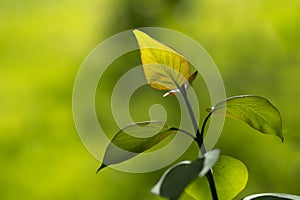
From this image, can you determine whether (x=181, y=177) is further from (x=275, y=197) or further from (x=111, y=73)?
(x=111, y=73)

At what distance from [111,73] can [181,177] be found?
1475 mm

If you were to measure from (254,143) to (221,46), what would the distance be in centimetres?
34

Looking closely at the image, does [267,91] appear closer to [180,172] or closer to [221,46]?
[221,46]

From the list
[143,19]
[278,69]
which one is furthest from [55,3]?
[278,69]

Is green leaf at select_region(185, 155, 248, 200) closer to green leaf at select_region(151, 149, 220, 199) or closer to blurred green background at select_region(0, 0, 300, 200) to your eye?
green leaf at select_region(151, 149, 220, 199)

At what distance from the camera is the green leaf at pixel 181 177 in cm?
24

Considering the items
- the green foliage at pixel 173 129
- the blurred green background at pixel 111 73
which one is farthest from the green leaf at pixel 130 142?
the blurred green background at pixel 111 73

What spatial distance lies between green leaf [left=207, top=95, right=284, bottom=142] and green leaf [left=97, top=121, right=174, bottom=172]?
0.04m

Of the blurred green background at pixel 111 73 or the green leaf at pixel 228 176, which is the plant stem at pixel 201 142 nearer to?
the green leaf at pixel 228 176

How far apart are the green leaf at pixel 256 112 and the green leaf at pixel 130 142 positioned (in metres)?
0.04

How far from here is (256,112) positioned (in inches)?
12.9

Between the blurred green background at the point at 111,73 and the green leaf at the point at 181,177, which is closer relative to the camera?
the green leaf at the point at 181,177

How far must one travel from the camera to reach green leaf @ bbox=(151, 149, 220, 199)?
0.80 ft

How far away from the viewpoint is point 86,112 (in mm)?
1616
